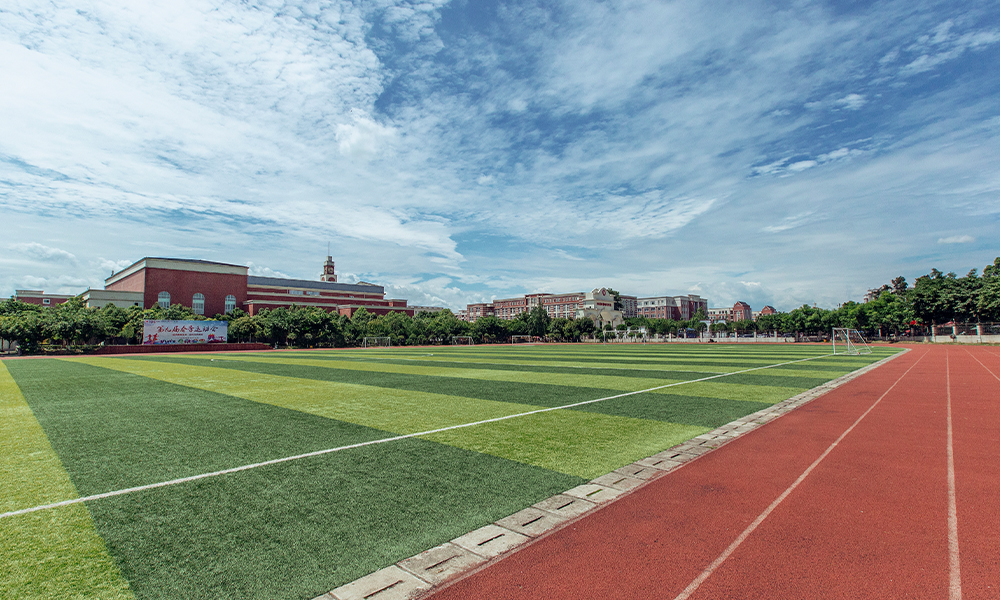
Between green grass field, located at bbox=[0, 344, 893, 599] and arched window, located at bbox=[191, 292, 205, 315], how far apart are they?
3278 inches

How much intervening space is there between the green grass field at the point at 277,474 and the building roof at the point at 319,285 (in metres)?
98.7

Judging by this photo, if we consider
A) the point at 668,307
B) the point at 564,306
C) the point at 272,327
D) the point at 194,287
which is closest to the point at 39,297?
the point at 194,287

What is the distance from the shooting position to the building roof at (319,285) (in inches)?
4087

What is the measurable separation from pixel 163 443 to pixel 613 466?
7.34 m

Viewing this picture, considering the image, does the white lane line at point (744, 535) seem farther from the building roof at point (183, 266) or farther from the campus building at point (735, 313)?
the campus building at point (735, 313)

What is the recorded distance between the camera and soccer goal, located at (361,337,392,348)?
73.9m

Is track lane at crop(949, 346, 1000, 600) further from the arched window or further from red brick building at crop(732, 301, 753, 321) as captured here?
red brick building at crop(732, 301, 753, 321)

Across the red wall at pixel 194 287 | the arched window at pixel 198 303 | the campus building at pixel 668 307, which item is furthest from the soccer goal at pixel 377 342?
the campus building at pixel 668 307

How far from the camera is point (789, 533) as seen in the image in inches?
169

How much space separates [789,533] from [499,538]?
2.74 m

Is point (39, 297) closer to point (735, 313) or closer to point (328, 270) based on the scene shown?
point (328, 270)

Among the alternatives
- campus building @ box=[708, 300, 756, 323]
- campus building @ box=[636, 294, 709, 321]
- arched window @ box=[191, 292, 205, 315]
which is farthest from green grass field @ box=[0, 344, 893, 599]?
campus building @ box=[708, 300, 756, 323]

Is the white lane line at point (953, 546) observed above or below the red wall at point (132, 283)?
below

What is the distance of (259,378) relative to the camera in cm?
1875
